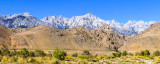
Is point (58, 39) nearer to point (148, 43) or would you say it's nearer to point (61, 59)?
point (148, 43)

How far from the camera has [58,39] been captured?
4862 inches

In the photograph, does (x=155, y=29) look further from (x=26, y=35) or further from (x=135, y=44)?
(x=26, y=35)

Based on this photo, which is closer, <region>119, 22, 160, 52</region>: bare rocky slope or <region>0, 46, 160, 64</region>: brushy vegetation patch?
<region>0, 46, 160, 64</region>: brushy vegetation patch

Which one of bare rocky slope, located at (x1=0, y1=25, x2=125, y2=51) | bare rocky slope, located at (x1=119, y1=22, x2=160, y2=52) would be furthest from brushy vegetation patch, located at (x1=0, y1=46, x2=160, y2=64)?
bare rocky slope, located at (x1=119, y1=22, x2=160, y2=52)

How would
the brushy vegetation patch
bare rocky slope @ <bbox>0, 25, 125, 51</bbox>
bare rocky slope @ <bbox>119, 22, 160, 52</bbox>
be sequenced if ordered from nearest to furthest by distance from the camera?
the brushy vegetation patch → bare rocky slope @ <bbox>0, 25, 125, 51</bbox> → bare rocky slope @ <bbox>119, 22, 160, 52</bbox>

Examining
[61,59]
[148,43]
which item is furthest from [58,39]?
[61,59]

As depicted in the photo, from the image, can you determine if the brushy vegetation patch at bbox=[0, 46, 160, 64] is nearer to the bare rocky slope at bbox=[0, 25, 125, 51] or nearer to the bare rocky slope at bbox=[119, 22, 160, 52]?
the bare rocky slope at bbox=[0, 25, 125, 51]

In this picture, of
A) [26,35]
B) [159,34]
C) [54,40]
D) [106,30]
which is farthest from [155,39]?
[26,35]

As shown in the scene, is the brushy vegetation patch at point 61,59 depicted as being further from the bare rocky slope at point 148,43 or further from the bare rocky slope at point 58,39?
the bare rocky slope at point 148,43

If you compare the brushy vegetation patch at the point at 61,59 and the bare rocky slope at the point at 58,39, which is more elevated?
the bare rocky slope at the point at 58,39

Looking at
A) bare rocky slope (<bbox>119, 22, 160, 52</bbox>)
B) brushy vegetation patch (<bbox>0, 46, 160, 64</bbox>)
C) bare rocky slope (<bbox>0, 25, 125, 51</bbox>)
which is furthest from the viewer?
bare rocky slope (<bbox>119, 22, 160, 52</bbox>)

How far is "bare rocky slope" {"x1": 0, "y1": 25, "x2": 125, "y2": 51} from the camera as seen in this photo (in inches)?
4304

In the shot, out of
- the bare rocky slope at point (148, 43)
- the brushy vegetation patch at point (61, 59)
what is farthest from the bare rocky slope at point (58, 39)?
the brushy vegetation patch at point (61, 59)

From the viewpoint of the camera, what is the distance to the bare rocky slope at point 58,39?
359ft
